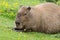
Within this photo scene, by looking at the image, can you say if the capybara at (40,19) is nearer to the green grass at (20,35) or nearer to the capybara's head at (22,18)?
the capybara's head at (22,18)

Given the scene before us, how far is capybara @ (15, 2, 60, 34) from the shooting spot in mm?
15008

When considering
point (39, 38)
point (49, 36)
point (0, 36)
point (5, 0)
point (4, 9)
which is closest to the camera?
point (0, 36)

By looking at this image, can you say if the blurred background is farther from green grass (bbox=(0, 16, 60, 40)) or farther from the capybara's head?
the capybara's head

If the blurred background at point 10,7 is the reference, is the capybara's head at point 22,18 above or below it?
above

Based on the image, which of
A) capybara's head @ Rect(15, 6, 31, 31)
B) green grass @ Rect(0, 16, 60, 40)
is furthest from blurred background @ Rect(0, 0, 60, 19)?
capybara's head @ Rect(15, 6, 31, 31)

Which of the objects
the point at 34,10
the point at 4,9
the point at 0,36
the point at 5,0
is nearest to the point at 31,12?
the point at 34,10

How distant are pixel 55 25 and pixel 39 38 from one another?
2.02 meters

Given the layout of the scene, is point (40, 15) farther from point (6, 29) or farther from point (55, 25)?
point (6, 29)

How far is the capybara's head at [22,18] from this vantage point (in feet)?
47.9

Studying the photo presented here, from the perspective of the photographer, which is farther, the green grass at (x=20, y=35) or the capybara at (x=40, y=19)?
the capybara at (x=40, y=19)

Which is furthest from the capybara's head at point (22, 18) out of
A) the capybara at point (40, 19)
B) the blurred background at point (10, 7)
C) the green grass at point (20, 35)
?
the blurred background at point (10, 7)

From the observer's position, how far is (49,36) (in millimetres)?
14883

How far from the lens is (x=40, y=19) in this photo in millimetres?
15555

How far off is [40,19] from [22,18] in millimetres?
1190
